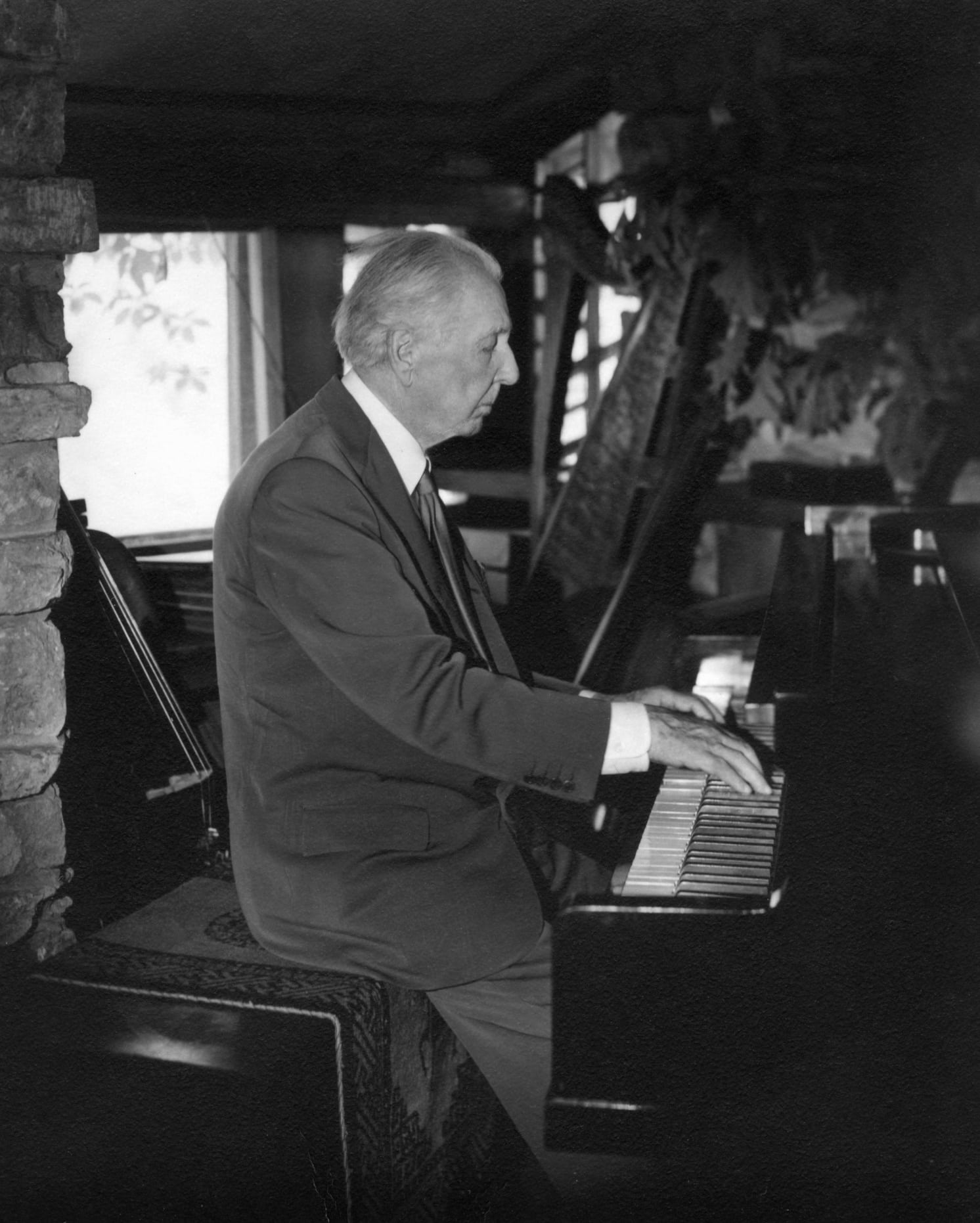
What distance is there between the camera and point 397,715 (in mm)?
1885

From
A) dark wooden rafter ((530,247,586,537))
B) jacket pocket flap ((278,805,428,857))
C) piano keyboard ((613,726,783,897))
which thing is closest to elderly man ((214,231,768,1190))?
jacket pocket flap ((278,805,428,857))

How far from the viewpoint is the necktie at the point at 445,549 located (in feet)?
7.32

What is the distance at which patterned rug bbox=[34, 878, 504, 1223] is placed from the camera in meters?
2.15

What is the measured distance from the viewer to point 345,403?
2.09 m

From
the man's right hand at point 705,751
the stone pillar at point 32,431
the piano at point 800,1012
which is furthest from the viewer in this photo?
the stone pillar at point 32,431

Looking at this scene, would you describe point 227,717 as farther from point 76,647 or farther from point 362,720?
point 76,647

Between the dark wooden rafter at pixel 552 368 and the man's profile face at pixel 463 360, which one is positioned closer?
the man's profile face at pixel 463 360

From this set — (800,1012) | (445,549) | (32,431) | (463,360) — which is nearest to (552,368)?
(32,431)

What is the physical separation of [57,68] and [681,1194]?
223cm

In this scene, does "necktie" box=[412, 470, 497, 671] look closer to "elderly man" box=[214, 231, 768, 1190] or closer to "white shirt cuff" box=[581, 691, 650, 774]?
"elderly man" box=[214, 231, 768, 1190]

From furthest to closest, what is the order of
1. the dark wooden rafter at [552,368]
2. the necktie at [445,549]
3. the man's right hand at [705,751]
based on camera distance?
1. the dark wooden rafter at [552,368]
2. the necktie at [445,549]
3. the man's right hand at [705,751]

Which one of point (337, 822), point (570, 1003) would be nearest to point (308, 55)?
point (337, 822)

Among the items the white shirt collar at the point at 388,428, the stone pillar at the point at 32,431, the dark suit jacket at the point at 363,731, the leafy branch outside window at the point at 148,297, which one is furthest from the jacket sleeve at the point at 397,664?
the leafy branch outside window at the point at 148,297

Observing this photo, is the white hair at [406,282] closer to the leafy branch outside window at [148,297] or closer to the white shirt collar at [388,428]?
the white shirt collar at [388,428]
